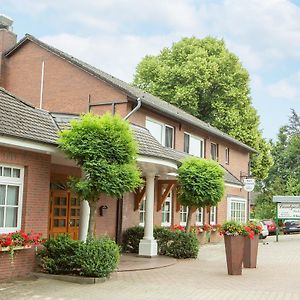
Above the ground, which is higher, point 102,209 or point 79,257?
point 102,209

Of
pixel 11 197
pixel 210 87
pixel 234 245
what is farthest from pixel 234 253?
pixel 210 87

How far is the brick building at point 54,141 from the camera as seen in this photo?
12016 millimetres

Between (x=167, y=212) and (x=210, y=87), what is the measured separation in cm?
2162

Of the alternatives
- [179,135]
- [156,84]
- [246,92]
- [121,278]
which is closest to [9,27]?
[179,135]

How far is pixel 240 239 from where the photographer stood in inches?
537

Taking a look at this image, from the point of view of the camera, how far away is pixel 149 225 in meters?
17.0

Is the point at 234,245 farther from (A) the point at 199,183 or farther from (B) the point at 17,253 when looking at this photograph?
(B) the point at 17,253

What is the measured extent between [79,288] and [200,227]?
14811mm

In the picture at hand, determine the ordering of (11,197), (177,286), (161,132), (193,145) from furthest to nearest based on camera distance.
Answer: (193,145), (161,132), (11,197), (177,286)

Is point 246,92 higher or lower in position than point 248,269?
higher

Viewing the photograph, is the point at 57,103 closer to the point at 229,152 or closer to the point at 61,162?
the point at 61,162

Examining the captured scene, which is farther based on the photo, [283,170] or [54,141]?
[283,170]

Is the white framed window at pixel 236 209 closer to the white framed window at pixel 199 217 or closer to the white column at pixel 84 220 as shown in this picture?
the white framed window at pixel 199 217

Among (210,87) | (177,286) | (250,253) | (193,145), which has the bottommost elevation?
(177,286)
